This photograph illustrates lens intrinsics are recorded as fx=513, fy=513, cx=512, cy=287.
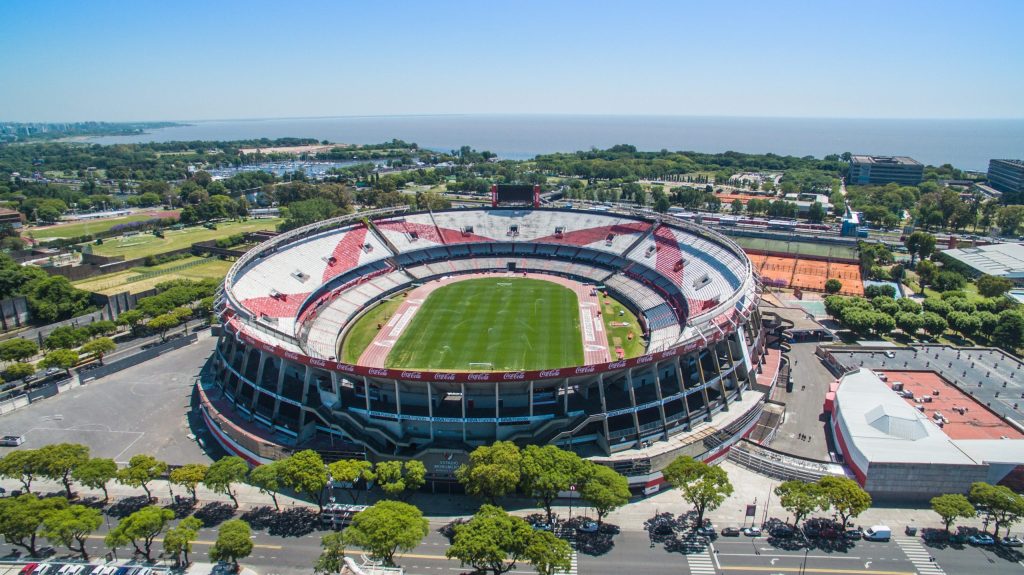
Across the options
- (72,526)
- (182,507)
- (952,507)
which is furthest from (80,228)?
(952,507)

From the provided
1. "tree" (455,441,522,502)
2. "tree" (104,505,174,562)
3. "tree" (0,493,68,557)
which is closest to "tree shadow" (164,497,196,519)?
"tree" (104,505,174,562)

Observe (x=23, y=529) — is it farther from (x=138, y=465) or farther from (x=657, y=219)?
(x=657, y=219)

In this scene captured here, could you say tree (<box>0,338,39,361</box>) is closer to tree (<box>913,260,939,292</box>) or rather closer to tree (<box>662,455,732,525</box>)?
tree (<box>662,455,732,525</box>)

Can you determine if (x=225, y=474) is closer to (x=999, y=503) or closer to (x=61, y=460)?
(x=61, y=460)

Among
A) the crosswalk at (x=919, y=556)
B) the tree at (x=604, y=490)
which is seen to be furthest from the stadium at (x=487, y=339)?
the crosswalk at (x=919, y=556)

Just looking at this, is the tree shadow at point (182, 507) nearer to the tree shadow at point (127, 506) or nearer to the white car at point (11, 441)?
the tree shadow at point (127, 506)
